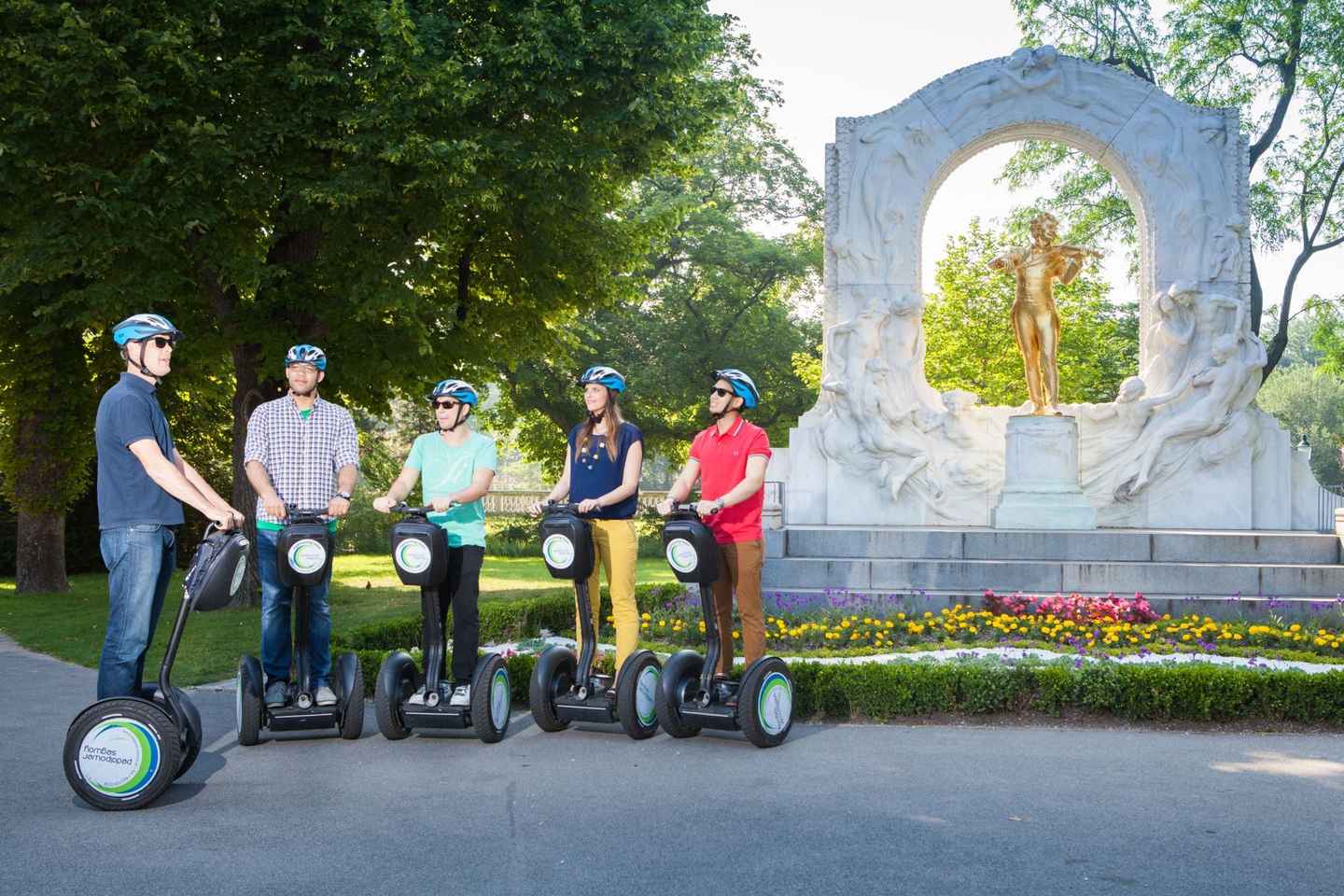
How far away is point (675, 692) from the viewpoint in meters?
6.21

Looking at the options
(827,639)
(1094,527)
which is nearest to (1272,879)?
(827,639)

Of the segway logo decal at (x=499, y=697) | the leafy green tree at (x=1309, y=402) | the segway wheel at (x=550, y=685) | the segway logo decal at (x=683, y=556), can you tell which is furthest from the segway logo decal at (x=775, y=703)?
the leafy green tree at (x=1309, y=402)

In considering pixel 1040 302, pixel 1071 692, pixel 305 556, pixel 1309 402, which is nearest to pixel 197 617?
pixel 305 556

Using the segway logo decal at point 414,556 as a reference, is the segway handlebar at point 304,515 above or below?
above

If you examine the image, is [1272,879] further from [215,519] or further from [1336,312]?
[1336,312]

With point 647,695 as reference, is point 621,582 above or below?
above

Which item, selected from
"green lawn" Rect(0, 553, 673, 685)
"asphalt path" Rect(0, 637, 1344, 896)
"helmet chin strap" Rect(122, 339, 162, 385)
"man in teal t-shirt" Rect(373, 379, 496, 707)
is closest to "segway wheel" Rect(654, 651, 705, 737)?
"asphalt path" Rect(0, 637, 1344, 896)

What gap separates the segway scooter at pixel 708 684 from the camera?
6.06 metres

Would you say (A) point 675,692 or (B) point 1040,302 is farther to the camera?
(B) point 1040,302

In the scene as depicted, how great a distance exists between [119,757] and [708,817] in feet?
7.93

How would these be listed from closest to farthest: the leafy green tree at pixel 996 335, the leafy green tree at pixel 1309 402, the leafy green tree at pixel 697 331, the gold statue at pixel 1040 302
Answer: the gold statue at pixel 1040 302
the leafy green tree at pixel 996 335
the leafy green tree at pixel 697 331
the leafy green tree at pixel 1309 402

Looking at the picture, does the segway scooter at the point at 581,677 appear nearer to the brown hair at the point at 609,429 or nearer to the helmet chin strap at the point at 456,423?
the brown hair at the point at 609,429

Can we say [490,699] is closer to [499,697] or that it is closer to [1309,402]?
[499,697]

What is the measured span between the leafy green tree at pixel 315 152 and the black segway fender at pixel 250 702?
6705mm
